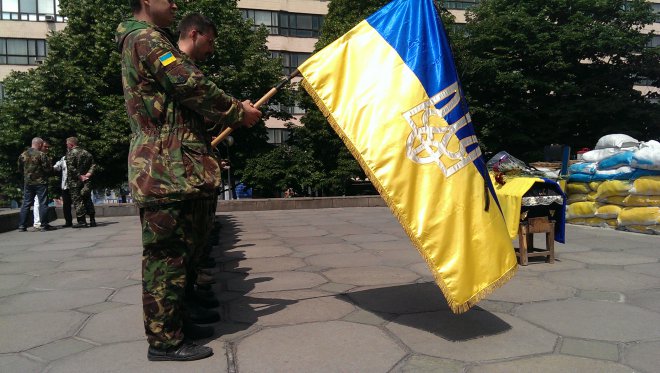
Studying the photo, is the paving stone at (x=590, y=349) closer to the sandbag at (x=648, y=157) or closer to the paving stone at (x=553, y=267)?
the paving stone at (x=553, y=267)

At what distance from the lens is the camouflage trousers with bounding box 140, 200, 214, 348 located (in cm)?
235

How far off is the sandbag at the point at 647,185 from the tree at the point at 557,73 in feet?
47.5

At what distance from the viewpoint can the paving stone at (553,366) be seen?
2.30m

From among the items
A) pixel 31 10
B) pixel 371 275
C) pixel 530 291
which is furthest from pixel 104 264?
pixel 31 10

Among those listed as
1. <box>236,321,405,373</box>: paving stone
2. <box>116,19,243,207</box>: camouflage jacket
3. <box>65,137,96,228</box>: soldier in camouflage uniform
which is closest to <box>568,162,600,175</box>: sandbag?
<box>236,321,405,373</box>: paving stone

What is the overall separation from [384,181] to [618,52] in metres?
24.2

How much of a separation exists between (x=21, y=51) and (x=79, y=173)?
29.6m

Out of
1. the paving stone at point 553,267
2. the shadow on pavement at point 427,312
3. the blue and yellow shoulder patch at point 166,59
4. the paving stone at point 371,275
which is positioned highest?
the blue and yellow shoulder patch at point 166,59

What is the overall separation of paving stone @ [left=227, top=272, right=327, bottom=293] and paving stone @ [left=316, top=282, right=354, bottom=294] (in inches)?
3.8

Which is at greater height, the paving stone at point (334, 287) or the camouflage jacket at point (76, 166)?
the camouflage jacket at point (76, 166)

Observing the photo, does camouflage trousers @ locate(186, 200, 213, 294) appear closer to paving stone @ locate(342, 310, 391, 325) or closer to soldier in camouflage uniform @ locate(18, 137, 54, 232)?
paving stone @ locate(342, 310, 391, 325)

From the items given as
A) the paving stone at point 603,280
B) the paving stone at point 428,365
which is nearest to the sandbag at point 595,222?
the paving stone at point 603,280

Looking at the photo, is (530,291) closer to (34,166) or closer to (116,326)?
(116,326)

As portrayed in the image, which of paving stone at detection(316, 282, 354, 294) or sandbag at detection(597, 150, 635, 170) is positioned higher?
sandbag at detection(597, 150, 635, 170)
